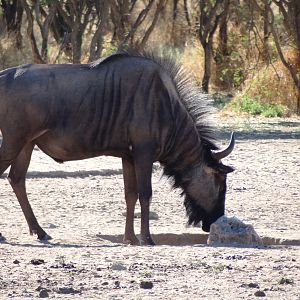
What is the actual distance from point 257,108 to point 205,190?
41.6 feet

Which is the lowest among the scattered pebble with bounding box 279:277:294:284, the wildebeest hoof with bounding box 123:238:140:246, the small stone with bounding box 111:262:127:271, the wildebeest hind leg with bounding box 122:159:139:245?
the wildebeest hoof with bounding box 123:238:140:246

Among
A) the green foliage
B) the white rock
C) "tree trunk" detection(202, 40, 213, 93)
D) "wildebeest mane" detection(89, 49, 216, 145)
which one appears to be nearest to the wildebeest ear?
"wildebeest mane" detection(89, 49, 216, 145)

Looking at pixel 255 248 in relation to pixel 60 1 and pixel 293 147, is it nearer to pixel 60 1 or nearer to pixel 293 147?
pixel 293 147

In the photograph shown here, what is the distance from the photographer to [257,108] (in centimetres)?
2297

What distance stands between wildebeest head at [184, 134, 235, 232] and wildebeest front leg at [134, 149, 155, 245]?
20.7 inches

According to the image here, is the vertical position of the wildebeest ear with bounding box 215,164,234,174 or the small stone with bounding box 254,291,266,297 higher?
the wildebeest ear with bounding box 215,164,234,174

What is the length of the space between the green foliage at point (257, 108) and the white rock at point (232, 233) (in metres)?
12.9

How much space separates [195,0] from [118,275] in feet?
88.6

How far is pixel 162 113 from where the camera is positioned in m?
10.1

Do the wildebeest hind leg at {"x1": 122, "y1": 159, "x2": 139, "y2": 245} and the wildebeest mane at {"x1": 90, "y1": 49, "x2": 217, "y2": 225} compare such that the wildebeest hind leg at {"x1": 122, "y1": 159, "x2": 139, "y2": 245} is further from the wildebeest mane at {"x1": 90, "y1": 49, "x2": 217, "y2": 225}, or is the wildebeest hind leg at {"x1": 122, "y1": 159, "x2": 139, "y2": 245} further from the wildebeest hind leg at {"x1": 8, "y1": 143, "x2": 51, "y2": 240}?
the wildebeest hind leg at {"x1": 8, "y1": 143, "x2": 51, "y2": 240}

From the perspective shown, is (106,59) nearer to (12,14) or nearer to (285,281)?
(285,281)

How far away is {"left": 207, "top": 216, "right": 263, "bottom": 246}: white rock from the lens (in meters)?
9.70

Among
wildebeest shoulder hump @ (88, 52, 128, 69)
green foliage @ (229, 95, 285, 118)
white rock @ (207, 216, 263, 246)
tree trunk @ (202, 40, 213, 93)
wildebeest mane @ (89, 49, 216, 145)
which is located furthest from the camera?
tree trunk @ (202, 40, 213, 93)

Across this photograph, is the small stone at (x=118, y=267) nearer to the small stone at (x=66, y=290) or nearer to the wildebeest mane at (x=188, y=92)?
the small stone at (x=66, y=290)
